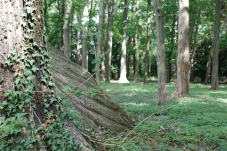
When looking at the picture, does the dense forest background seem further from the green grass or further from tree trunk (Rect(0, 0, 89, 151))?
tree trunk (Rect(0, 0, 89, 151))

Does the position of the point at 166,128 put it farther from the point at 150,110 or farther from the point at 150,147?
the point at 150,110

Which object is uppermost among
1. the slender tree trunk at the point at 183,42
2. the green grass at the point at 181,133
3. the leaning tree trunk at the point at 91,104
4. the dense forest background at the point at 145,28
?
the dense forest background at the point at 145,28

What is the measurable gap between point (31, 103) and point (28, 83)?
225mm

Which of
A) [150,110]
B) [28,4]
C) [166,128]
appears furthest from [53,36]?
[28,4]

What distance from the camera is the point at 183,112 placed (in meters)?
7.59

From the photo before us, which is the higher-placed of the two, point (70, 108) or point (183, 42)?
point (183, 42)

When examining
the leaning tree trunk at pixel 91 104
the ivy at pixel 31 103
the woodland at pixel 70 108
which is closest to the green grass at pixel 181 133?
the woodland at pixel 70 108

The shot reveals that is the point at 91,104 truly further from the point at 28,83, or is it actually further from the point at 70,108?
the point at 28,83

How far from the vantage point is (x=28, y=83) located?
106 inches

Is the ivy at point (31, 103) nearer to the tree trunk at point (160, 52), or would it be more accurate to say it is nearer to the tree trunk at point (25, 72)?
the tree trunk at point (25, 72)

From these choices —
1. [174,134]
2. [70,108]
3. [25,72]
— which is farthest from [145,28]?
[25,72]

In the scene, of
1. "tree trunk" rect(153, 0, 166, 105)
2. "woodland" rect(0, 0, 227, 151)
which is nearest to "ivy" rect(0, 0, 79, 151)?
"woodland" rect(0, 0, 227, 151)

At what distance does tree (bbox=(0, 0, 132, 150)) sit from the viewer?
260 centimetres

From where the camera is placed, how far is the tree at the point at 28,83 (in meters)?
2.60
